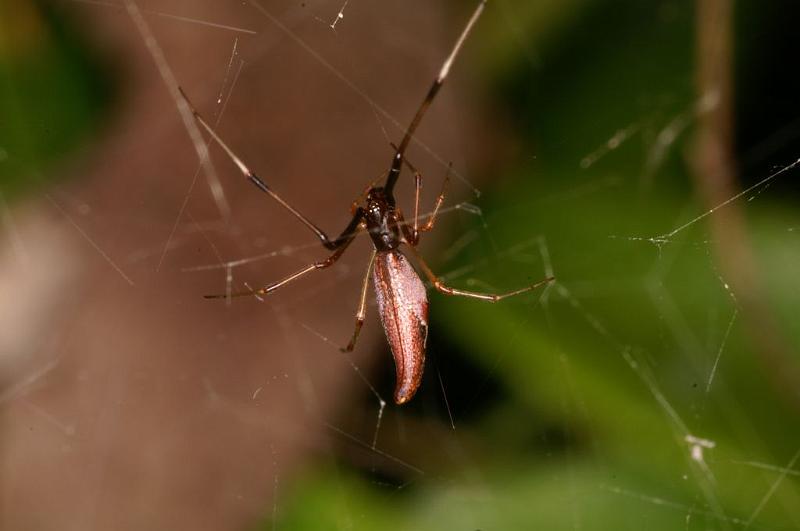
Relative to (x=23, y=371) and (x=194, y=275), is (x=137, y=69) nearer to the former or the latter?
(x=194, y=275)

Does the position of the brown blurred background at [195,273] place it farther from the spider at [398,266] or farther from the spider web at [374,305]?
the spider at [398,266]

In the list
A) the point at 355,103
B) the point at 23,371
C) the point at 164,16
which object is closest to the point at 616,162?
the point at 355,103

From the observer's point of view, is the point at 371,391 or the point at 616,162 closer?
the point at 616,162

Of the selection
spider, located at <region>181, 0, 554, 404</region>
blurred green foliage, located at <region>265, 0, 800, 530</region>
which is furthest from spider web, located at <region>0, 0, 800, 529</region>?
spider, located at <region>181, 0, 554, 404</region>

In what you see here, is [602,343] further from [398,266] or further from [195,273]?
[195,273]

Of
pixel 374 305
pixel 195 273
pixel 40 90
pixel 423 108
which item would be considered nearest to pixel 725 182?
pixel 423 108

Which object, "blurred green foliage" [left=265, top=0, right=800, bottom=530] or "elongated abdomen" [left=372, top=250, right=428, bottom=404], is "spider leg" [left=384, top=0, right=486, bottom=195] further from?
"blurred green foliage" [left=265, top=0, right=800, bottom=530]

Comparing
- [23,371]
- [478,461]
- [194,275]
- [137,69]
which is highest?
[137,69]
